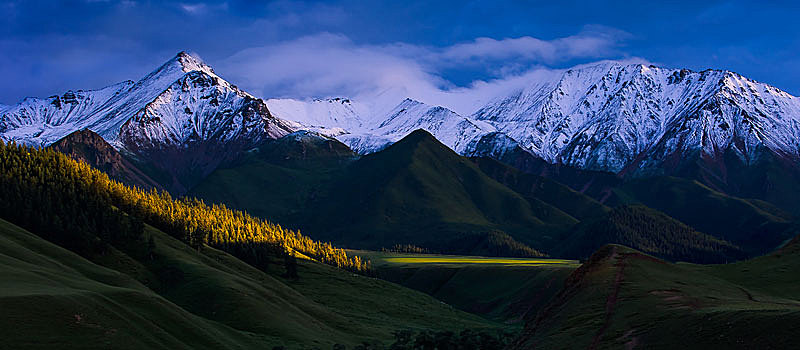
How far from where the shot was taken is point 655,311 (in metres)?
57.5

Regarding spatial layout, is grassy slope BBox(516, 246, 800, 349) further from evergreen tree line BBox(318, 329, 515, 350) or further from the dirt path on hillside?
evergreen tree line BBox(318, 329, 515, 350)

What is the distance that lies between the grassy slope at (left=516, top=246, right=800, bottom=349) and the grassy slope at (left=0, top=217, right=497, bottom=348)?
42.7 m

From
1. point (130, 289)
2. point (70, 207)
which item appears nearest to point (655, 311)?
point (130, 289)

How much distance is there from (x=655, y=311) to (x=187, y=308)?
83.1m

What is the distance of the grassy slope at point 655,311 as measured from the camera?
44788 millimetres

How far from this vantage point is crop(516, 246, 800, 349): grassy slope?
4479cm

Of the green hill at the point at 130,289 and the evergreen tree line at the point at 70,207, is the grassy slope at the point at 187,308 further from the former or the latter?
the evergreen tree line at the point at 70,207

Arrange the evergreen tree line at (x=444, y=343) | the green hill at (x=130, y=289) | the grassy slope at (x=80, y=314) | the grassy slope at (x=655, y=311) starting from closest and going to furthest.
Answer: the grassy slope at (x=655, y=311) → the grassy slope at (x=80, y=314) → the green hill at (x=130, y=289) → the evergreen tree line at (x=444, y=343)

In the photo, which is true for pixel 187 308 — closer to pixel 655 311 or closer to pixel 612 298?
pixel 612 298

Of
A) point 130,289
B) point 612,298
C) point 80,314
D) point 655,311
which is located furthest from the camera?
point 130,289

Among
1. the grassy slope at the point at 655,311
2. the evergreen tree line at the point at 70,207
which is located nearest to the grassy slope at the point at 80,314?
the evergreen tree line at the point at 70,207

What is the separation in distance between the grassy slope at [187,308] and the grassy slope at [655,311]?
42.7 meters

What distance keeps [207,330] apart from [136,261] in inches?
2033

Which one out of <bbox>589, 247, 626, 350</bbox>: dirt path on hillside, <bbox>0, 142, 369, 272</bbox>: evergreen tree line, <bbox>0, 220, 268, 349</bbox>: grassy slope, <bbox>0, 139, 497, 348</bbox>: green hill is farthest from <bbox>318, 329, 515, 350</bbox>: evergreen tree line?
<bbox>0, 142, 369, 272</bbox>: evergreen tree line
